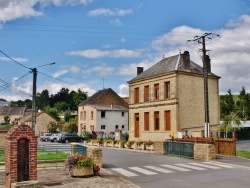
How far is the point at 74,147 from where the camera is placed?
22281 millimetres

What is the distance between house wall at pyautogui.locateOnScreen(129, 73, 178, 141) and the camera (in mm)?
38219

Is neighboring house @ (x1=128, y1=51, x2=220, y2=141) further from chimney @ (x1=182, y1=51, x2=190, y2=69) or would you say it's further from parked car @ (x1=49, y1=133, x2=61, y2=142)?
parked car @ (x1=49, y1=133, x2=61, y2=142)

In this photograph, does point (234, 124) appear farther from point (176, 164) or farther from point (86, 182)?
point (86, 182)

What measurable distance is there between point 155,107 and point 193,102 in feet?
14.7

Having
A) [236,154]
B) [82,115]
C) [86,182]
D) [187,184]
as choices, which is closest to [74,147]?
[86,182]

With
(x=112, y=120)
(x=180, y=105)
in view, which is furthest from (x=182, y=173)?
(x=112, y=120)

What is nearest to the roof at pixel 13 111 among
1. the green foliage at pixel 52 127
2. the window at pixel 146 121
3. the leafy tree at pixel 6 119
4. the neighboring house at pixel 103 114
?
the leafy tree at pixel 6 119

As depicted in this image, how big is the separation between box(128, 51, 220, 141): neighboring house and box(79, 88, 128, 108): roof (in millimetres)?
23764

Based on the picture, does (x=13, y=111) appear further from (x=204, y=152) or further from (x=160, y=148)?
(x=204, y=152)

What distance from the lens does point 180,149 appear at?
25219mm

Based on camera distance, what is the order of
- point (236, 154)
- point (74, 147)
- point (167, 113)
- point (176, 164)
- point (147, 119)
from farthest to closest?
point (147, 119)
point (167, 113)
point (236, 154)
point (74, 147)
point (176, 164)

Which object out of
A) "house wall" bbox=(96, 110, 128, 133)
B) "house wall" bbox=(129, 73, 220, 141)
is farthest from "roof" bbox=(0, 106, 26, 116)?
"house wall" bbox=(129, 73, 220, 141)

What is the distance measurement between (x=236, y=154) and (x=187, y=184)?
39.9 feet

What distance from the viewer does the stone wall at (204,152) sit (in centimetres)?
2242
